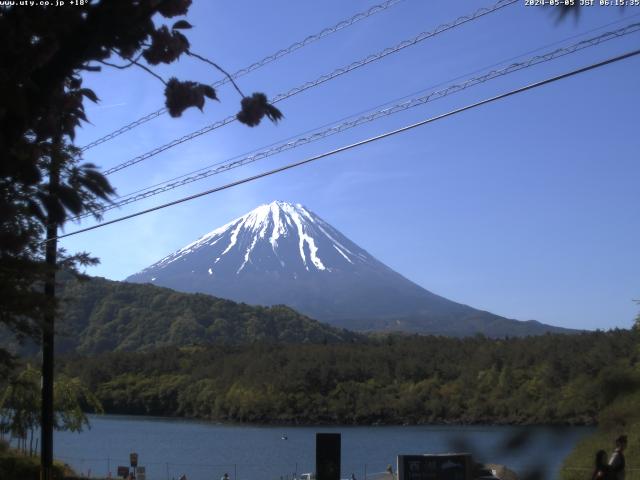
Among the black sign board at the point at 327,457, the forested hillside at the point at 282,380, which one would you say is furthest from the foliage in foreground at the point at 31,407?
the forested hillside at the point at 282,380

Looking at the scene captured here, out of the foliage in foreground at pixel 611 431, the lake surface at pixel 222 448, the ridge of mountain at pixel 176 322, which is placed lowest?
the lake surface at pixel 222 448

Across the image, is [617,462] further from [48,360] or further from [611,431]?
[48,360]

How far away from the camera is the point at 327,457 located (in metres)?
13.0

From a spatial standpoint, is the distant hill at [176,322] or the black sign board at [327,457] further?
the distant hill at [176,322]

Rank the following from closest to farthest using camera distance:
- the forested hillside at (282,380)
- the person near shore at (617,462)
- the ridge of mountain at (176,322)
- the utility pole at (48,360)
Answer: the person near shore at (617,462)
the utility pole at (48,360)
the forested hillside at (282,380)
the ridge of mountain at (176,322)

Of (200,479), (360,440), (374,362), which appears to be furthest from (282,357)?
(200,479)

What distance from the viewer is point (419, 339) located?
97.7 m

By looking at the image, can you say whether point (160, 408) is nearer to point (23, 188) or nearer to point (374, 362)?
point (374, 362)

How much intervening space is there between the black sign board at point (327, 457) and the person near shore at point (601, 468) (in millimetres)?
9227

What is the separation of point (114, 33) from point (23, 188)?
208cm

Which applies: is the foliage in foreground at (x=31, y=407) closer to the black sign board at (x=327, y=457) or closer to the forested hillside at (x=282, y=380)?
the black sign board at (x=327, y=457)

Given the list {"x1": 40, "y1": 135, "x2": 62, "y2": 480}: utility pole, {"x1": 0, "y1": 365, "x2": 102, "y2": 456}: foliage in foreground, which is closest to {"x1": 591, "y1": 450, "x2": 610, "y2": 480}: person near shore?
{"x1": 40, "y1": 135, "x2": 62, "y2": 480}: utility pole

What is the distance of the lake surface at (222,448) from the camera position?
1549 inches

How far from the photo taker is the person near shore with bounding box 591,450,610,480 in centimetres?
328
